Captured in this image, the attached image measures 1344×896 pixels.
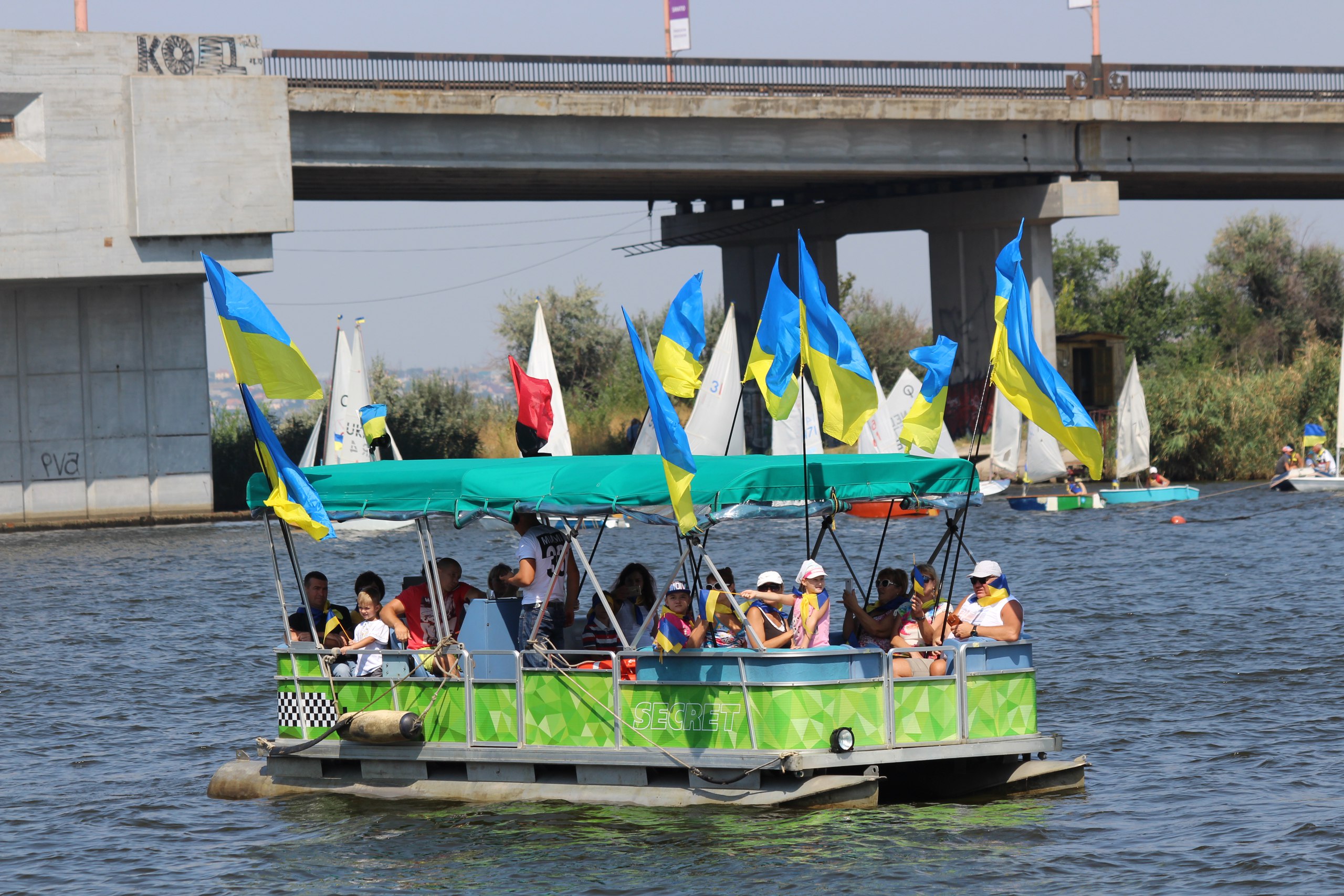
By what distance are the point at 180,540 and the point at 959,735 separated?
101 ft

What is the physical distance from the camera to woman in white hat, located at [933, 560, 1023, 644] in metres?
12.9

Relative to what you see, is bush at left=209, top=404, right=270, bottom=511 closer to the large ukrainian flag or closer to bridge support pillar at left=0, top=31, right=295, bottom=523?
bridge support pillar at left=0, top=31, right=295, bottom=523

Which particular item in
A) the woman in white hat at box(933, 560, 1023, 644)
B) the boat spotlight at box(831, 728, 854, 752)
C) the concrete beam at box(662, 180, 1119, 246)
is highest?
the concrete beam at box(662, 180, 1119, 246)

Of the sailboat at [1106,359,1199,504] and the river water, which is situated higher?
the sailboat at [1106,359,1199,504]

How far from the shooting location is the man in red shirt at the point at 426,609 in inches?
541


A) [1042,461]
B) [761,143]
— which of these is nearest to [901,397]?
[1042,461]

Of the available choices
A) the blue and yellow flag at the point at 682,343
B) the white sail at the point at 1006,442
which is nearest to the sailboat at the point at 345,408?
the white sail at the point at 1006,442

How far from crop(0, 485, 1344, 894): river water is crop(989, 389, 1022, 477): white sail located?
1607cm

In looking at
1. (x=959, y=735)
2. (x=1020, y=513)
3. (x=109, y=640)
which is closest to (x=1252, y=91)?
(x=1020, y=513)

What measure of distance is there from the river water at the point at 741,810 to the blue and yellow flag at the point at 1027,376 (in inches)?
116

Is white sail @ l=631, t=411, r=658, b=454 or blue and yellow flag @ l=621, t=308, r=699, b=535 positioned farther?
white sail @ l=631, t=411, r=658, b=454

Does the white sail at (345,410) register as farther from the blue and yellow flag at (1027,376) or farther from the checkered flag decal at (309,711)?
the blue and yellow flag at (1027,376)

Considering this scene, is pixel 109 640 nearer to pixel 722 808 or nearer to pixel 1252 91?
pixel 722 808

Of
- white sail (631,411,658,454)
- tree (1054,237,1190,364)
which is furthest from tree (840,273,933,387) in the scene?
white sail (631,411,658,454)
